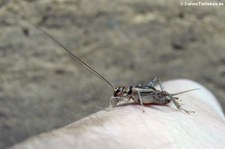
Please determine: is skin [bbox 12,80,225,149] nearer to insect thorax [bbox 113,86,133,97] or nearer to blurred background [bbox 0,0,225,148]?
insect thorax [bbox 113,86,133,97]

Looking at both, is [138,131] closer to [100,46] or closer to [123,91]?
[123,91]

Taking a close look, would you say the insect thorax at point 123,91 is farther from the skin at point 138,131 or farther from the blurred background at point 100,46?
the blurred background at point 100,46

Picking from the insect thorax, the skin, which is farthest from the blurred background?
the insect thorax

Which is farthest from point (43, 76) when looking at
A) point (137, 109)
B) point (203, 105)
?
point (137, 109)

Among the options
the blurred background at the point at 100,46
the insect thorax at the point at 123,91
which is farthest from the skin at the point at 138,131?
the blurred background at the point at 100,46

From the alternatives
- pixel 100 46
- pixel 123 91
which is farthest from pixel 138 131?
pixel 100 46
